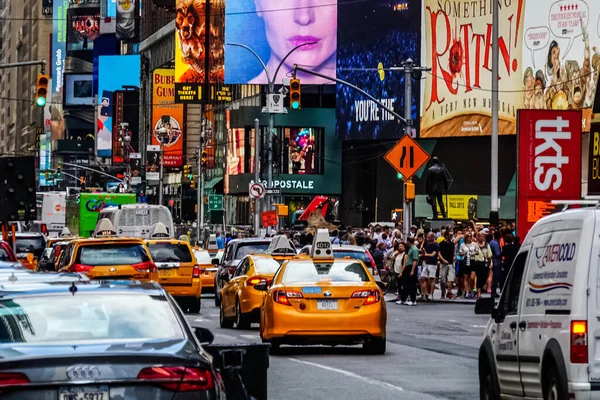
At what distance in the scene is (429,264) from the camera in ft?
122

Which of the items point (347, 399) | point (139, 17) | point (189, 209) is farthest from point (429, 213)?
point (139, 17)

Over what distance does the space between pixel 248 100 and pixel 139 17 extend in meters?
73.7

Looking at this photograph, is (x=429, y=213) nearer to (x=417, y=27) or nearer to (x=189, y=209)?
(x=417, y=27)

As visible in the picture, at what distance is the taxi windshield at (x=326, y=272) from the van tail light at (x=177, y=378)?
12353 mm

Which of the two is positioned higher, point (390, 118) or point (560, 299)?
point (390, 118)

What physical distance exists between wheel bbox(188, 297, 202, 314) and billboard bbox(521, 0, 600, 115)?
35.3 m

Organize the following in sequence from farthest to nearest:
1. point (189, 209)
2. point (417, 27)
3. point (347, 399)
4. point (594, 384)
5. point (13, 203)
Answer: point (189, 209)
point (417, 27)
point (13, 203)
point (347, 399)
point (594, 384)

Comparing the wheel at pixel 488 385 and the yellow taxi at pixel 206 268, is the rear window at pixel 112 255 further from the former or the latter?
the wheel at pixel 488 385

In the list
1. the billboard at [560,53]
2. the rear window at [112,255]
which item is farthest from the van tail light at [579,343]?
the billboard at [560,53]

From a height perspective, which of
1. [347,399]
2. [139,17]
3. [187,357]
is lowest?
[347,399]

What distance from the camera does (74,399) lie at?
26.8 feet

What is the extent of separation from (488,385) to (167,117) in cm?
12593

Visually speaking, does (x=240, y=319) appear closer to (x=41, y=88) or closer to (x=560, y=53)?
(x=41, y=88)

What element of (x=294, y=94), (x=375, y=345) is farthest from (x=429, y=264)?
(x=375, y=345)
